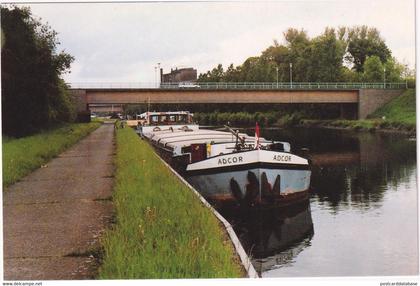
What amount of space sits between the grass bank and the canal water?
18594mm

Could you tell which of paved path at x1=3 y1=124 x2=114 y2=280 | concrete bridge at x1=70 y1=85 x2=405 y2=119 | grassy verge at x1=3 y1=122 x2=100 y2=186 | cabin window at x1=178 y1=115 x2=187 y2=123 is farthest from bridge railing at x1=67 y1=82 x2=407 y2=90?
paved path at x1=3 y1=124 x2=114 y2=280

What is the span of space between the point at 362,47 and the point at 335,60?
336cm

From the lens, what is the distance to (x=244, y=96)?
4447 centimetres

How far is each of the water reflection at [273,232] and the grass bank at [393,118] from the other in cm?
2237

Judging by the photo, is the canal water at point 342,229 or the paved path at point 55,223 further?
the canal water at point 342,229

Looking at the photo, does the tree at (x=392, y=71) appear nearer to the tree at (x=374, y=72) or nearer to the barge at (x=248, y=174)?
the tree at (x=374, y=72)

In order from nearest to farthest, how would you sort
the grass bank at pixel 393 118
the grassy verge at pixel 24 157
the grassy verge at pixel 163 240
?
1. the grassy verge at pixel 163 240
2. the grassy verge at pixel 24 157
3. the grass bank at pixel 393 118

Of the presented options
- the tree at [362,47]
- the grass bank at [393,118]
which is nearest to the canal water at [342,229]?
the grass bank at [393,118]

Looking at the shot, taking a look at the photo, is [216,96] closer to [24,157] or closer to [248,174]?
[24,157]

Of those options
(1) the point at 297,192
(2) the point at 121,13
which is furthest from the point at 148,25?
(1) the point at 297,192

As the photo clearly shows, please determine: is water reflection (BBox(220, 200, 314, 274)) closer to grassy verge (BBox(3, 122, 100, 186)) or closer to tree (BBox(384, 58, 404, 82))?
grassy verge (BBox(3, 122, 100, 186))

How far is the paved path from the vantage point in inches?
203

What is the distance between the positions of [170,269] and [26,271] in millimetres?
1310

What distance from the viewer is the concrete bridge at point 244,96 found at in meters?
42.5
